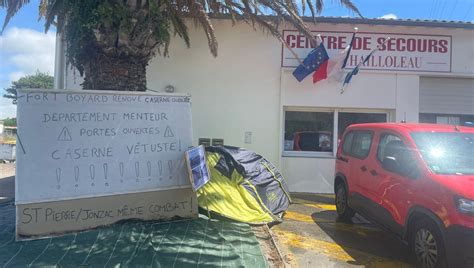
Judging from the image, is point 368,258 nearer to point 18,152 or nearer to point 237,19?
point 18,152

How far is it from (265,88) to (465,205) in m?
7.18

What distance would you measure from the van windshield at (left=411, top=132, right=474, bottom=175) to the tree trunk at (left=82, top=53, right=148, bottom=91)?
452cm

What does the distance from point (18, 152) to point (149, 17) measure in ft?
9.71

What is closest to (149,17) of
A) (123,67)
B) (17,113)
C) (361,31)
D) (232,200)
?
(123,67)

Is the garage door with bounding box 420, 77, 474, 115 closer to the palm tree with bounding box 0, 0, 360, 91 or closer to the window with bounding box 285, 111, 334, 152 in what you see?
the window with bounding box 285, 111, 334, 152

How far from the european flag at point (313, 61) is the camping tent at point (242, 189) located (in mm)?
3374

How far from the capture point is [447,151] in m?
5.42

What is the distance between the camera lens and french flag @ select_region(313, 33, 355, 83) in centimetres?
1077

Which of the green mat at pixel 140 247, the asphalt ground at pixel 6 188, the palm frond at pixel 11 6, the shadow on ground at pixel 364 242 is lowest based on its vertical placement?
the shadow on ground at pixel 364 242

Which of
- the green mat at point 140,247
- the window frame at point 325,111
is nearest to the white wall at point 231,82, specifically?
the window frame at point 325,111

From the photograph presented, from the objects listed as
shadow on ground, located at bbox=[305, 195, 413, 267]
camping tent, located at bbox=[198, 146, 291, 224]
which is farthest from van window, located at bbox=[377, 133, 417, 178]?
camping tent, located at bbox=[198, 146, 291, 224]

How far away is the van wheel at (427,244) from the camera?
452 cm

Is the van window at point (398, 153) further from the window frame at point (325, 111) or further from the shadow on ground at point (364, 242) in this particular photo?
the window frame at point (325, 111)

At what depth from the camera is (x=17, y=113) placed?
5406 mm
